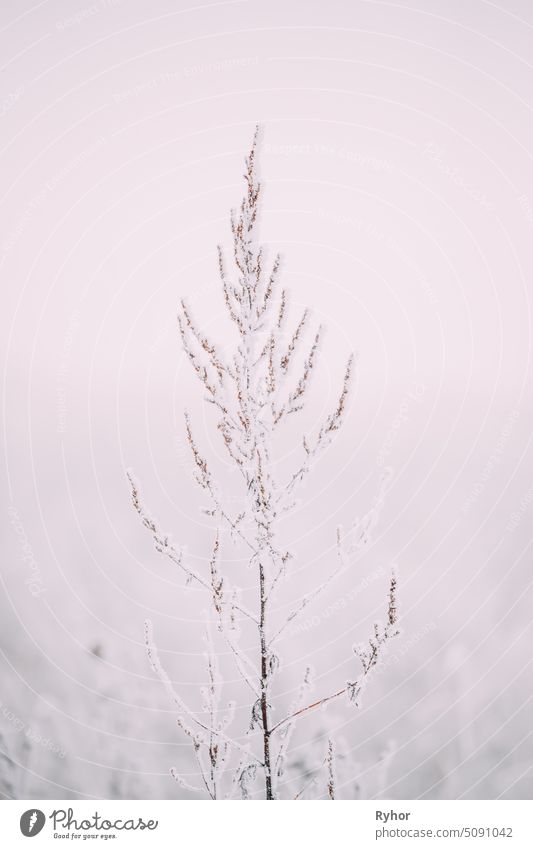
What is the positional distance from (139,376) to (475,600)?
2224 mm

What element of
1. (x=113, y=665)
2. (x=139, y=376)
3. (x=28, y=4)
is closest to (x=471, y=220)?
(x=139, y=376)

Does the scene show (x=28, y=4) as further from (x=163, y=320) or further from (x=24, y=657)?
(x=24, y=657)

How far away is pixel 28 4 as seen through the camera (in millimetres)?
2914
